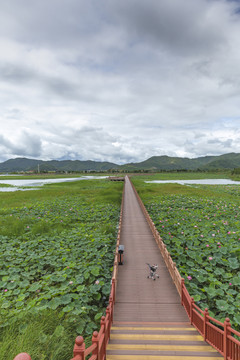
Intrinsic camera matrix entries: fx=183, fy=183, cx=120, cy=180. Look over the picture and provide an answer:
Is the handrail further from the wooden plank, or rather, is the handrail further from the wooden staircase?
the wooden plank

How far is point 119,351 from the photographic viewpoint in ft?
14.4

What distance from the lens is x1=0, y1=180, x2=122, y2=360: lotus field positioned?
15.3 ft

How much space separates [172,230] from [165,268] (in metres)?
5.59

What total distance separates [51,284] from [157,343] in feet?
16.4

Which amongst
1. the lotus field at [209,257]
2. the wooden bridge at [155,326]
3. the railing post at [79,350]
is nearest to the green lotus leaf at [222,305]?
the lotus field at [209,257]

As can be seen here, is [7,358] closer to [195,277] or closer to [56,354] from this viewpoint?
[56,354]

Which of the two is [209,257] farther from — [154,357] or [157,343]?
[154,357]

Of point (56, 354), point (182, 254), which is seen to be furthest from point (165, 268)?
point (56, 354)

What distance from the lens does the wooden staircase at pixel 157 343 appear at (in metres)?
4.25

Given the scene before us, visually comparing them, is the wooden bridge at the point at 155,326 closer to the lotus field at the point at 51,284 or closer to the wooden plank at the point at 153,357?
the wooden plank at the point at 153,357

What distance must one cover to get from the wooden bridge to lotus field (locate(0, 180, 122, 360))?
0.88 meters

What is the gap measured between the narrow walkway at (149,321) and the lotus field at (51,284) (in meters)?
0.82

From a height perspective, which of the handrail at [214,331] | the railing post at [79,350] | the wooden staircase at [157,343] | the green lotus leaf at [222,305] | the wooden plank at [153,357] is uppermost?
the railing post at [79,350]

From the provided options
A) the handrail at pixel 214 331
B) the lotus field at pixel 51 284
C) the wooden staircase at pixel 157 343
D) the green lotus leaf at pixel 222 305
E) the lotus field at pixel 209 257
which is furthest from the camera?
the lotus field at pixel 209 257
